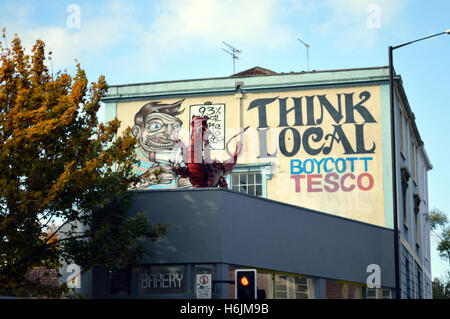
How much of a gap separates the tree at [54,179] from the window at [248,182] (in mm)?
12496

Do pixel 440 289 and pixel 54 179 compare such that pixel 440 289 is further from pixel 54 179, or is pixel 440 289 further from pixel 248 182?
pixel 54 179

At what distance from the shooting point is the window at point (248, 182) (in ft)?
112

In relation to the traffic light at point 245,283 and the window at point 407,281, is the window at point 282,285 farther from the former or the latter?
the window at point 407,281

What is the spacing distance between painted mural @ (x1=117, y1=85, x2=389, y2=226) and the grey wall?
5.48m

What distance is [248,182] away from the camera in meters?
34.4

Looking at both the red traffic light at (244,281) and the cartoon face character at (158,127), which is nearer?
the red traffic light at (244,281)

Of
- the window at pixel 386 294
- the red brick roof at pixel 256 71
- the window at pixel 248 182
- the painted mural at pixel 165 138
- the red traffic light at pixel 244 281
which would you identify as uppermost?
the red brick roof at pixel 256 71

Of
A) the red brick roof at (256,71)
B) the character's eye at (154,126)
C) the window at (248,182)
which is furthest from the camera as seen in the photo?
the red brick roof at (256,71)

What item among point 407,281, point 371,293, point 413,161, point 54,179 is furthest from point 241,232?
point 413,161

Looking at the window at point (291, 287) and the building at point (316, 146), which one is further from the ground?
the building at point (316, 146)

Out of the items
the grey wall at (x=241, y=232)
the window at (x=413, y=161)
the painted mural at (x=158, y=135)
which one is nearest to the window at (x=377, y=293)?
the grey wall at (x=241, y=232)

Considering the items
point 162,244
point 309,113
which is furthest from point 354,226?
point 162,244

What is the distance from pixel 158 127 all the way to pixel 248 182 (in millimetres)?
5499

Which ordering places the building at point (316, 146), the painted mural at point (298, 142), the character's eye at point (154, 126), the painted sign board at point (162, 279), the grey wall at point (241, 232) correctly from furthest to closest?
1. the character's eye at point (154, 126)
2. the painted mural at point (298, 142)
3. the building at point (316, 146)
4. the grey wall at point (241, 232)
5. the painted sign board at point (162, 279)
